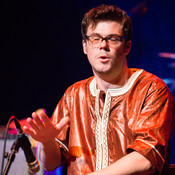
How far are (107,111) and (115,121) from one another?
9 centimetres

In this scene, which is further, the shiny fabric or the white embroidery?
the white embroidery

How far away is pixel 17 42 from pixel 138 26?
182cm

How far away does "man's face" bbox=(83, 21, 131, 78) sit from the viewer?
6.73 ft

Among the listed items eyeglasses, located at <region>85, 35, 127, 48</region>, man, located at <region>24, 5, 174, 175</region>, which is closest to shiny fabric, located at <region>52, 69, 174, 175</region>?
man, located at <region>24, 5, 174, 175</region>

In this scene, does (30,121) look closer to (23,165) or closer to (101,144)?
(101,144)

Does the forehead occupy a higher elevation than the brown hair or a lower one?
lower

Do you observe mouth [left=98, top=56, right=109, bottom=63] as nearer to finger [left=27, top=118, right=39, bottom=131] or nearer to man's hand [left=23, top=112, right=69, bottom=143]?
man's hand [left=23, top=112, right=69, bottom=143]

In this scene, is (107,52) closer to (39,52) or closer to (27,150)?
(27,150)

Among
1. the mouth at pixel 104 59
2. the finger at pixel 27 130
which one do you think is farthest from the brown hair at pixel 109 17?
the finger at pixel 27 130

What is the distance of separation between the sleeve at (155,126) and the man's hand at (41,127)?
473mm

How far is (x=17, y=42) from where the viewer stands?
14.3 feet

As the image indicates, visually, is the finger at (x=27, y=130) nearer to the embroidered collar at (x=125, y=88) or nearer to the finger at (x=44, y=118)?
the finger at (x=44, y=118)

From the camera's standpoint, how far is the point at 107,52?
6.73 feet

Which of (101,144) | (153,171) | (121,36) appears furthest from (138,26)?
(153,171)
